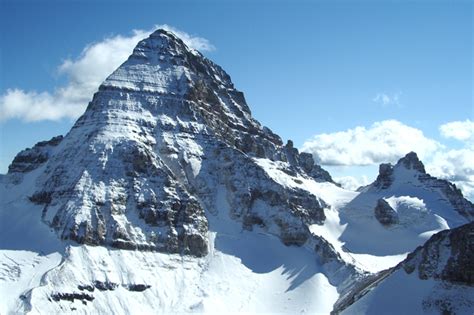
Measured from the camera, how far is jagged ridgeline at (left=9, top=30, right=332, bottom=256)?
160m

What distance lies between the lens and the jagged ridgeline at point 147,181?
160 metres

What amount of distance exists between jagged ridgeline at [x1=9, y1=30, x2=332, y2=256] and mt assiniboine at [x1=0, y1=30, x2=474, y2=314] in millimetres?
331

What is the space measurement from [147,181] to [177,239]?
55.6 feet

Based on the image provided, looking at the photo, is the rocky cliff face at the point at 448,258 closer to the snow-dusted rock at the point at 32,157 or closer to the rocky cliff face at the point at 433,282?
the rocky cliff face at the point at 433,282

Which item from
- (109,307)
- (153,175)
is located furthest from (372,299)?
(153,175)

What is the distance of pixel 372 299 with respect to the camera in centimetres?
12362

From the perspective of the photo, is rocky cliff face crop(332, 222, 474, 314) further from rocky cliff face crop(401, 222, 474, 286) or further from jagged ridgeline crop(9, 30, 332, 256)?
jagged ridgeline crop(9, 30, 332, 256)

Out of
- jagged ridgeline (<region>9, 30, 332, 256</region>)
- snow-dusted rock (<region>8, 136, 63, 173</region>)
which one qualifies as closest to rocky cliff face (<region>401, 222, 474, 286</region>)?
jagged ridgeline (<region>9, 30, 332, 256</region>)

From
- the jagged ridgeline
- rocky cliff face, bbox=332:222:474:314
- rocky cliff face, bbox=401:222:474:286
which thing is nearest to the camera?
rocky cliff face, bbox=332:222:474:314

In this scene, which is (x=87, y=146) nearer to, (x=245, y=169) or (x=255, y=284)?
(x=245, y=169)

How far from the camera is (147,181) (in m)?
170

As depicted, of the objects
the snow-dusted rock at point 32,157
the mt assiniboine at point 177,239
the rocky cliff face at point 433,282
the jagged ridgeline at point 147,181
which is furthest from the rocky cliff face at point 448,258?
the snow-dusted rock at point 32,157

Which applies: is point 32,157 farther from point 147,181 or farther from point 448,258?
point 448,258

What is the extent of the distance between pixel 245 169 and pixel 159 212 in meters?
33.9
